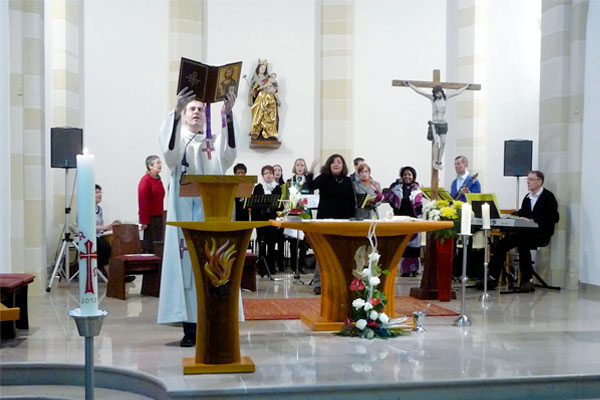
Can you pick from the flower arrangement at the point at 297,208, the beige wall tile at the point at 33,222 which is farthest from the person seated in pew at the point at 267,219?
the flower arrangement at the point at 297,208

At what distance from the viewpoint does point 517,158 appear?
370 inches

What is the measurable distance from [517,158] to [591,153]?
1.22m

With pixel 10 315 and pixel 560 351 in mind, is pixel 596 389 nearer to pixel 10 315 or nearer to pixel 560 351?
pixel 560 351

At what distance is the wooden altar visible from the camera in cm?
532

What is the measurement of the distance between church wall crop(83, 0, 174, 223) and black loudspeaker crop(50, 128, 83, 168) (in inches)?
99.1

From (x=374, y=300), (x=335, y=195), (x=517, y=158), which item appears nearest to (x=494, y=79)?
(x=517, y=158)

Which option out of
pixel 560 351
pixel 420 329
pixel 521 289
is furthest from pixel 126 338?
pixel 521 289

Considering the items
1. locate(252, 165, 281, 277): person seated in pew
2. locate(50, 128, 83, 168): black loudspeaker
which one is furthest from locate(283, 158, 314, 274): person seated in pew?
locate(50, 128, 83, 168): black loudspeaker

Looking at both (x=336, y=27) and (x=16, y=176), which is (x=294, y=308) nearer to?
(x=16, y=176)

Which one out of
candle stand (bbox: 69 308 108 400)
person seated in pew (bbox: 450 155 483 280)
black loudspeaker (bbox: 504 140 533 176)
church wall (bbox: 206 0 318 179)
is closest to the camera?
candle stand (bbox: 69 308 108 400)

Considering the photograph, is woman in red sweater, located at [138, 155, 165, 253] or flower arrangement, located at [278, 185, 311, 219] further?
woman in red sweater, located at [138, 155, 165, 253]

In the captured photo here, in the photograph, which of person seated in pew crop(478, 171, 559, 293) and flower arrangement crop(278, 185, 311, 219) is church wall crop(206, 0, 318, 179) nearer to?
person seated in pew crop(478, 171, 559, 293)

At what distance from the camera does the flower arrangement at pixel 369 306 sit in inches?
204

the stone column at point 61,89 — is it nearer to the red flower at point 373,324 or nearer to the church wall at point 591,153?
the red flower at point 373,324
